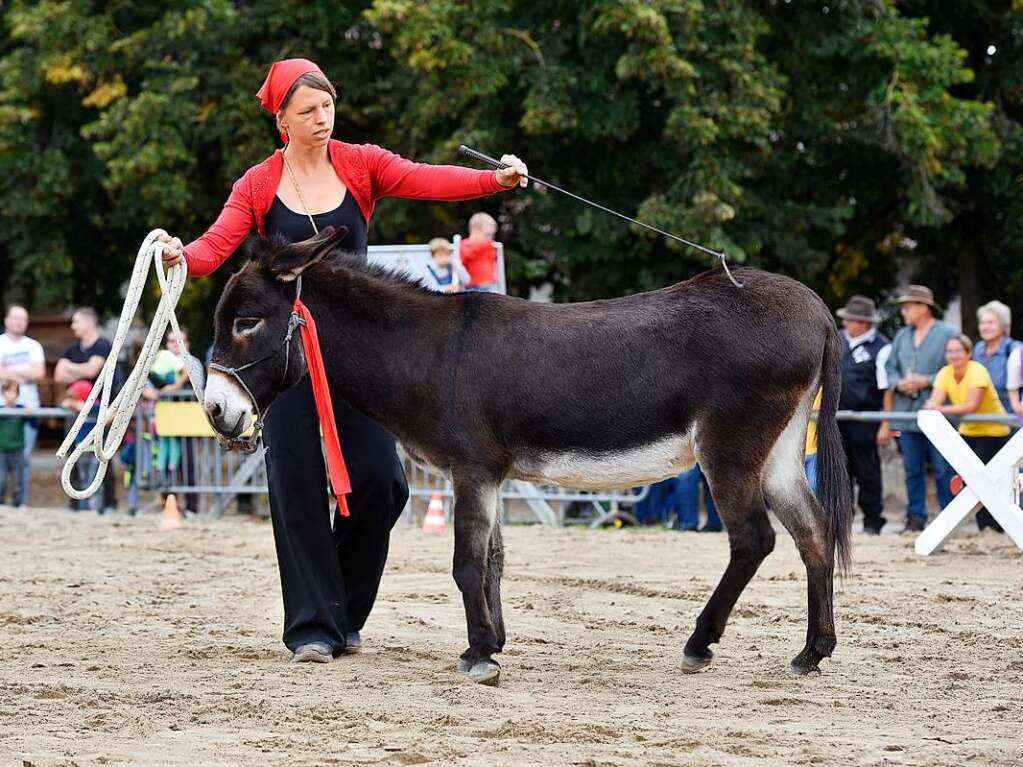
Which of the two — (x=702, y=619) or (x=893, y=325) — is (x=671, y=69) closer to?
(x=893, y=325)

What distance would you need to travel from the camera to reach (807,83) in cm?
1850

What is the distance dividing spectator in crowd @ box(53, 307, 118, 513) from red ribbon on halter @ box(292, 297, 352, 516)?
366 inches

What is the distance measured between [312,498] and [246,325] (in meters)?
0.86

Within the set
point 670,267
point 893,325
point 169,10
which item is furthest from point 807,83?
point 169,10

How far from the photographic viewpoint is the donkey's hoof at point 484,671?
604 cm

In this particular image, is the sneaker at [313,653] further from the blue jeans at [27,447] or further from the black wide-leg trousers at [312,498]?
the blue jeans at [27,447]

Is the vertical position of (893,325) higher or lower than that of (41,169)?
lower

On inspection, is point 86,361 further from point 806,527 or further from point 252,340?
point 806,527

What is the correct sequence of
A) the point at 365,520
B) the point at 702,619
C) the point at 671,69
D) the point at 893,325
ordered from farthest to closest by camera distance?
the point at 893,325 < the point at 671,69 < the point at 365,520 < the point at 702,619

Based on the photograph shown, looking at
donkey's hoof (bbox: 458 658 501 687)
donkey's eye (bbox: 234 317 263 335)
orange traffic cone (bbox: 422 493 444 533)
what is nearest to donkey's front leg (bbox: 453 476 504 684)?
donkey's hoof (bbox: 458 658 501 687)

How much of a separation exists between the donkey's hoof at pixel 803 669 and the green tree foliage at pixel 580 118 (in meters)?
10.8

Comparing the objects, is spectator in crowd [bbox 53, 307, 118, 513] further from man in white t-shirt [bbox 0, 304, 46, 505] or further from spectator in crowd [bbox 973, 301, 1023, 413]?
spectator in crowd [bbox 973, 301, 1023, 413]

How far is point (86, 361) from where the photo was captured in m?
15.3

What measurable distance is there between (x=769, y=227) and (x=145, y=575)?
10540mm
